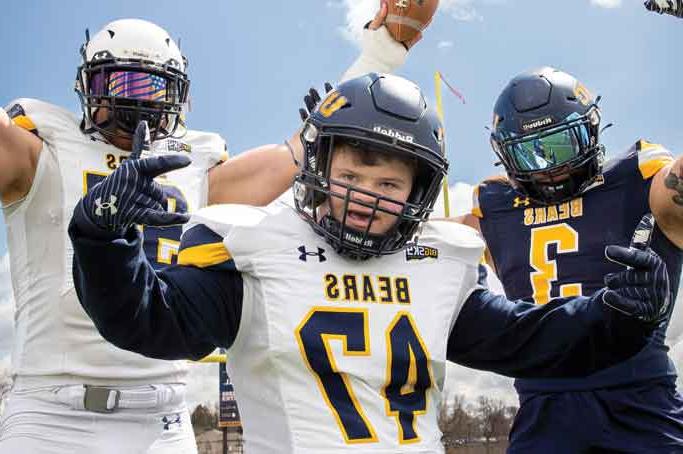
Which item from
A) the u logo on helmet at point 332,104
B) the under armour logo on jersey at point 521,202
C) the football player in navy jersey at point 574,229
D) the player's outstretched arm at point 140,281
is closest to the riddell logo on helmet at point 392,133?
the u logo on helmet at point 332,104

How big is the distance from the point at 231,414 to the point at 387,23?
55.0ft

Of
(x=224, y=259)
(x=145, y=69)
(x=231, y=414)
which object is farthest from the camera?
(x=231, y=414)

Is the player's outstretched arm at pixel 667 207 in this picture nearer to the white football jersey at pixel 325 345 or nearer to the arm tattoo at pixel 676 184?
the arm tattoo at pixel 676 184

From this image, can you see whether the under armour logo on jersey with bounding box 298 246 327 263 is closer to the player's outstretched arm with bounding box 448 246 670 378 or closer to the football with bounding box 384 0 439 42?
the player's outstretched arm with bounding box 448 246 670 378

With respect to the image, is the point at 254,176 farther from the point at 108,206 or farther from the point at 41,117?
the point at 108,206

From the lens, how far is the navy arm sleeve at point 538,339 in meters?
2.66

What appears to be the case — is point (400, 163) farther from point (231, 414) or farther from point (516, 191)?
point (231, 414)

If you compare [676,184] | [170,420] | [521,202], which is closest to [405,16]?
[521,202]

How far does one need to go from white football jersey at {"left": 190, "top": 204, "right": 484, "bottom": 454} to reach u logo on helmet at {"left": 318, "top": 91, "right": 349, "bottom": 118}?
355 millimetres

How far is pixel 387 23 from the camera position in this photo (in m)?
4.20

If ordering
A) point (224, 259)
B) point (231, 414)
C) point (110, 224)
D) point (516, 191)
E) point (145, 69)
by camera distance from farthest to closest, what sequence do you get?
point (231, 414) < point (516, 191) < point (145, 69) < point (224, 259) < point (110, 224)

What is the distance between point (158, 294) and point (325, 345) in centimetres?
49

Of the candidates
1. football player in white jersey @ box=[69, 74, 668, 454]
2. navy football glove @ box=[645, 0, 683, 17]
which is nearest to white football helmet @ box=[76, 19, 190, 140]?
football player in white jersey @ box=[69, 74, 668, 454]

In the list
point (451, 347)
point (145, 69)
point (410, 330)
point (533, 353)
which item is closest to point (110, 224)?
point (410, 330)
